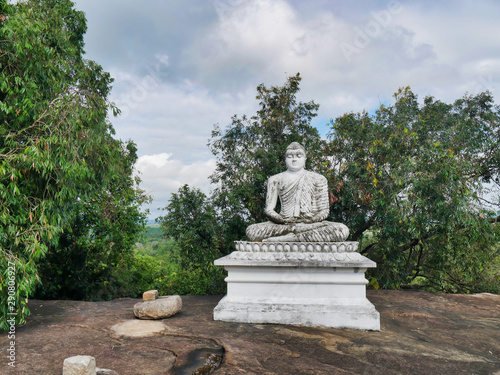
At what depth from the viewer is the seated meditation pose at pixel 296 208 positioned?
554 centimetres

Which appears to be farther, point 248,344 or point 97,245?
point 97,245

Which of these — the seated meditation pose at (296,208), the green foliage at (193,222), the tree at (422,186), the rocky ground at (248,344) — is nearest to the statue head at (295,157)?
the seated meditation pose at (296,208)

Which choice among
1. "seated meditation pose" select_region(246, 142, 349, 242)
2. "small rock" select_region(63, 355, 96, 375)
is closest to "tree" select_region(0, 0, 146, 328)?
"small rock" select_region(63, 355, 96, 375)

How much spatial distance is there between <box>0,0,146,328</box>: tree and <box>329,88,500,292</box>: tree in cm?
505

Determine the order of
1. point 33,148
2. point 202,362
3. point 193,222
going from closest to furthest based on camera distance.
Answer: point 202,362 < point 33,148 < point 193,222

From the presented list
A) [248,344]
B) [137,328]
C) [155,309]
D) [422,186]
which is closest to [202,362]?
[248,344]

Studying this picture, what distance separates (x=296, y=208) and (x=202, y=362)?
11.0 feet

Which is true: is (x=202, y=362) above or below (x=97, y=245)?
below

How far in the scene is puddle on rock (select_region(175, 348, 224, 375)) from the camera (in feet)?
10.3

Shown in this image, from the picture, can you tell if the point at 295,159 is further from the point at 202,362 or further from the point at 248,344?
the point at 202,362

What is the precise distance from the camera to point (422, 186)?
637 centimetres

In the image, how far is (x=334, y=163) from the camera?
26.6 feet

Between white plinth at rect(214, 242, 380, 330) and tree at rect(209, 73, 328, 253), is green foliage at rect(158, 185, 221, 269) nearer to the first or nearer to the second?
tree at rect(209, 73, 328, 253)

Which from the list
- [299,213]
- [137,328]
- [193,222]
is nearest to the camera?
[137,328]
